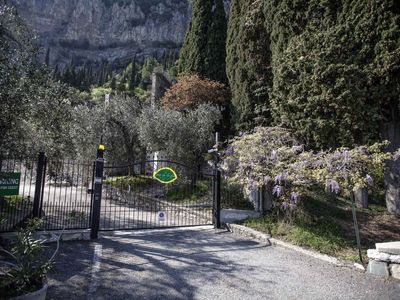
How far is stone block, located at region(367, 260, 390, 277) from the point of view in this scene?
18.2 feet

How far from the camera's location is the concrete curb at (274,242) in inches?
245

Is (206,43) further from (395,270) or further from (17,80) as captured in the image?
(395,270)

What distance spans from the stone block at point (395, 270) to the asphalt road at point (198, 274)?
188mm

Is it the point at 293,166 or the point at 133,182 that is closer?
the point at 293,166

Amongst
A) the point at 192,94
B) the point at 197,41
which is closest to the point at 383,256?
the point at 192,94

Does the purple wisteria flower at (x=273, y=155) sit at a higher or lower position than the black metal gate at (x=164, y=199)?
higher

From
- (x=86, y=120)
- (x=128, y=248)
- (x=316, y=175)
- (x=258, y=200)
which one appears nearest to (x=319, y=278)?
(x=316, y=175)

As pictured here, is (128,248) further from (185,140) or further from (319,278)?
(185,140)

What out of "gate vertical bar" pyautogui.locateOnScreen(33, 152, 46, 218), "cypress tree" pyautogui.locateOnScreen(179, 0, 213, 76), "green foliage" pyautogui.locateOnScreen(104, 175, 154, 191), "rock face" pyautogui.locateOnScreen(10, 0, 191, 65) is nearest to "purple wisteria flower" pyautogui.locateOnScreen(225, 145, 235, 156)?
"gate vertical bar" pyautogui.locateOnScreen(33, 152, 46, 218)

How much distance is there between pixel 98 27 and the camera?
92.9 m

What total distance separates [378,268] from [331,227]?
2.62 m

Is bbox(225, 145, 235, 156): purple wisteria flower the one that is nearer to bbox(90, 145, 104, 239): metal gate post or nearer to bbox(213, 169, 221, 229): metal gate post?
bbox(213, 169, 221, 229): metal gate post

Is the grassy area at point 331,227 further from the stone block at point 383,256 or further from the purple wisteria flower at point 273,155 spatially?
the purple wisteria flower at point 273,155

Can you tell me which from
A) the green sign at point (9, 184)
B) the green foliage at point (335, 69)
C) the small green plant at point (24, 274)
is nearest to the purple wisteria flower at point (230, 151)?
the green foliage at point (335, 69)
